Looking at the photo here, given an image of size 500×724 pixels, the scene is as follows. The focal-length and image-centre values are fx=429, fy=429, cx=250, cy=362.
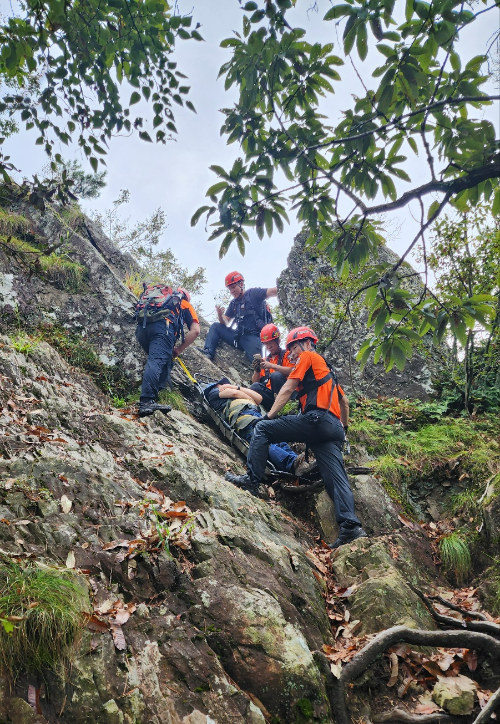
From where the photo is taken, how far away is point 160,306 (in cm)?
814

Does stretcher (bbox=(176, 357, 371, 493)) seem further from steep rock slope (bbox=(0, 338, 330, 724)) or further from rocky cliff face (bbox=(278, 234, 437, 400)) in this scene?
rocky cliff face (bbox=(278, 234, 437, 400))

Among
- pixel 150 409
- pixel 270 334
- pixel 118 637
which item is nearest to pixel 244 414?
pixel 150 409

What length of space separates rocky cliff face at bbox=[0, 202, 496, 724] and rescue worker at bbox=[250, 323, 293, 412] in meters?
2.54

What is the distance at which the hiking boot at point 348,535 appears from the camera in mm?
5273

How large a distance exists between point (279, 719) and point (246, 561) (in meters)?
1.24

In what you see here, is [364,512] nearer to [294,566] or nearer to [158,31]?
[294,566]

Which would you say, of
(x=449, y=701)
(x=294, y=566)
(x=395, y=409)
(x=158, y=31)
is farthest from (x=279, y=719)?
(x=395, y=409)

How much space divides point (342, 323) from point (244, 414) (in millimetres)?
3573

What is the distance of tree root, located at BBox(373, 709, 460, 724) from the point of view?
2.79 metres

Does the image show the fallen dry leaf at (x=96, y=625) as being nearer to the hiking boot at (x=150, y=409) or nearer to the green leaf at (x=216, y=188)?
the green leaf at (x=216, y=188)

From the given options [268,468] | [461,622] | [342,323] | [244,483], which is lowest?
[461,622]

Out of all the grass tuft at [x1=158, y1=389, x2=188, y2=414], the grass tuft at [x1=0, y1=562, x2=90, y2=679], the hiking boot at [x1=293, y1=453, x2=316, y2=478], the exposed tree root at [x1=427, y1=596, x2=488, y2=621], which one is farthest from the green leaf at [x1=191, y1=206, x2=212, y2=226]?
the grass tuft at [x1=158, y1=389, x2=188, y2=414]

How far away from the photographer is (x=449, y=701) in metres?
2.88

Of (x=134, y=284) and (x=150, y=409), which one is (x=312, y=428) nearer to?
(x=150, y=409)
